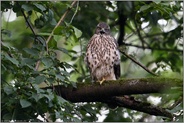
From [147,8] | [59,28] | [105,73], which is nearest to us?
[59,28]

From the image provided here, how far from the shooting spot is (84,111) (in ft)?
17.7

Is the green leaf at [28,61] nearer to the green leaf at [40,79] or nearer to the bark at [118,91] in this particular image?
the green leaf at [40,79]

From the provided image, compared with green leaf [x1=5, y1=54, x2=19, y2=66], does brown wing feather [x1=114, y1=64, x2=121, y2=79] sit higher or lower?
higher

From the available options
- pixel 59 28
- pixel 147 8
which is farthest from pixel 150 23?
pixel 59 28

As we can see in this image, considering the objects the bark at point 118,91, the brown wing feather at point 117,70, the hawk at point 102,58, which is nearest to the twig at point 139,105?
the bark at point 118,91

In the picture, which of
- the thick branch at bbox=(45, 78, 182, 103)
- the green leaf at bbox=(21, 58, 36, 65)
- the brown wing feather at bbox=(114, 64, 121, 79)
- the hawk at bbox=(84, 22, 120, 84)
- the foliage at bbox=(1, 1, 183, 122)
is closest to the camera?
the foliage at bbox=(1, 1, 183, 122)

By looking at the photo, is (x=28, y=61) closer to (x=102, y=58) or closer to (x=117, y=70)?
(x=102, y=58)

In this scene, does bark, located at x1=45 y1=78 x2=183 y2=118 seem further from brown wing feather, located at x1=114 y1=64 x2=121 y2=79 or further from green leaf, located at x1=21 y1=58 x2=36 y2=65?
brown wing feather, located at x1=114 y1=64 x2=121 y2=79

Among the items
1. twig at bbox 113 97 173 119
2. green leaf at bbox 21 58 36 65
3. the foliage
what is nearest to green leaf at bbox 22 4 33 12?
the foliage

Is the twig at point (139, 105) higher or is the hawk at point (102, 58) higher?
the hawk at point (102, 58)

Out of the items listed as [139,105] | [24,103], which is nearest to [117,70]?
[139,105]

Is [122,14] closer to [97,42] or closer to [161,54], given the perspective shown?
[161,54]

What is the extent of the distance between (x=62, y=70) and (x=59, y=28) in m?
0.38

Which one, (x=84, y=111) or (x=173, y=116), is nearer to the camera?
(x=173, y=116)
